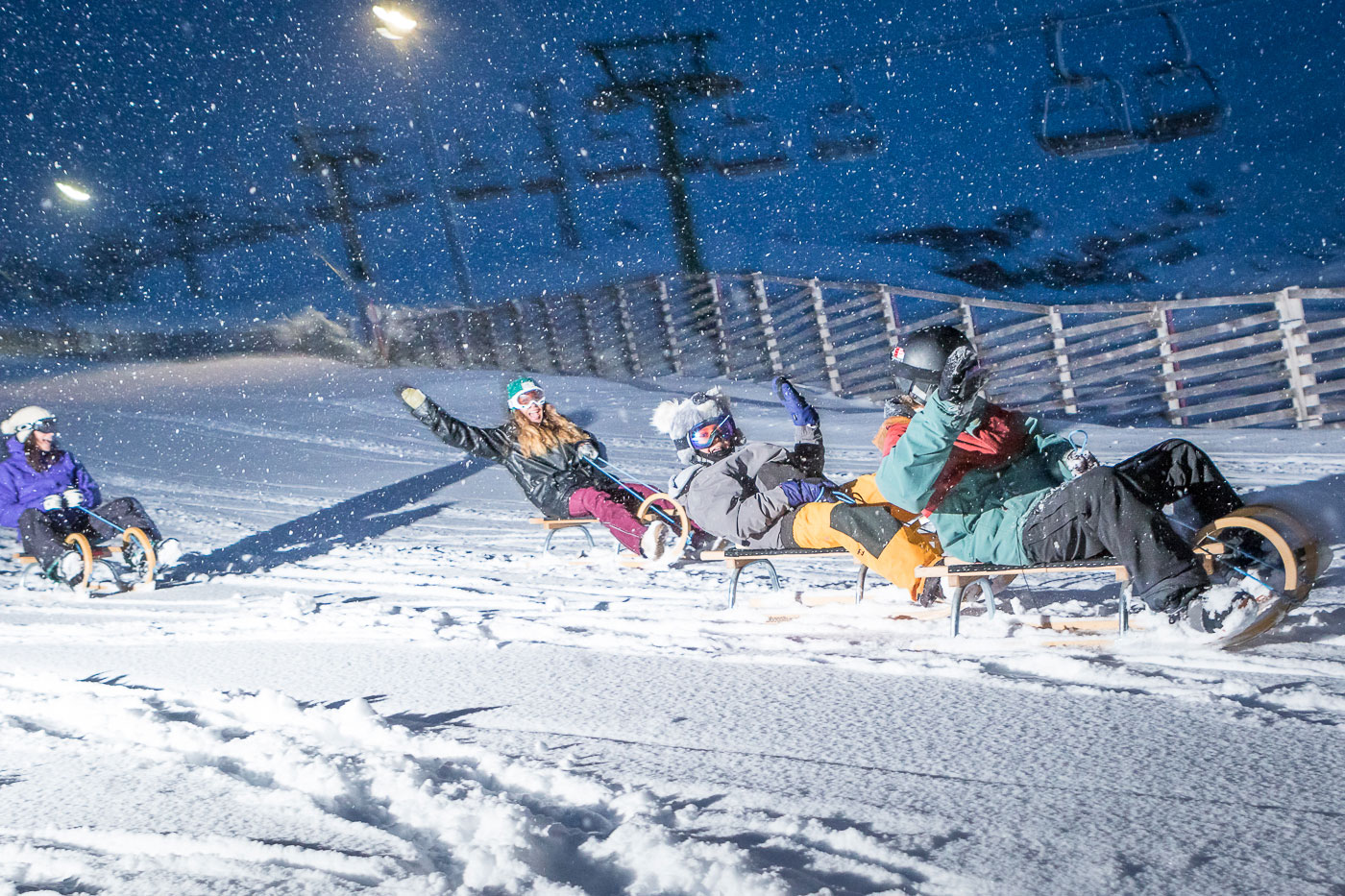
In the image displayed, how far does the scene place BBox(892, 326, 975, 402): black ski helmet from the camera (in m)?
3.04

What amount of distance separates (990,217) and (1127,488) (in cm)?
3696

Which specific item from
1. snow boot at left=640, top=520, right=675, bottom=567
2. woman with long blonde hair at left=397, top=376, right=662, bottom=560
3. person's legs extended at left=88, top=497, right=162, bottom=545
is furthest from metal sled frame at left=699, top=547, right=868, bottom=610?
person's legs extended at left=88, top=497, right=162, bottom=545

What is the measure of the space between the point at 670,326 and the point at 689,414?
44.0 ft

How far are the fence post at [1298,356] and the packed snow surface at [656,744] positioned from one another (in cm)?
408

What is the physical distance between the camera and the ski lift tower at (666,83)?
15594 mm

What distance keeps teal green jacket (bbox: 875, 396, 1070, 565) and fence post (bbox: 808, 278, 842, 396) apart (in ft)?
35.3

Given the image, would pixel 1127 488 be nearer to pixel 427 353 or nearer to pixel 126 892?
pixel 126 892

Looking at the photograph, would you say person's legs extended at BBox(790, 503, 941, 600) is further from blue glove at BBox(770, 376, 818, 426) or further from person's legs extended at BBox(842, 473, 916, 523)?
blue glove at BBox(770, 376, 818, 426)

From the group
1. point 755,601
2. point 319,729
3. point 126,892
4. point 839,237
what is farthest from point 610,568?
point 839,237

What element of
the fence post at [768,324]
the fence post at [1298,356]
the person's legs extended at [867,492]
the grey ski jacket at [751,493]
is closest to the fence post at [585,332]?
the fence post at [768,324]

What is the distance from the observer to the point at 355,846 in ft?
7.16

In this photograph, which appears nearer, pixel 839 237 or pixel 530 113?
pixel 530 113

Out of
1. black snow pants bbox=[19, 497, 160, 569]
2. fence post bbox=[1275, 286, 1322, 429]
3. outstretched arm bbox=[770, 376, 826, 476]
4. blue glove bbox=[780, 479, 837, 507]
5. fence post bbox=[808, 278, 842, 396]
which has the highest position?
fence post bbox=[808, 278, 842, 396]

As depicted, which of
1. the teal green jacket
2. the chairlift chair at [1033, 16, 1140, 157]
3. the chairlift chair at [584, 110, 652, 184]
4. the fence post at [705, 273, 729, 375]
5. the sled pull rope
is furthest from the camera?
the chairlift chair at [1033, 16, 1140, 157]
